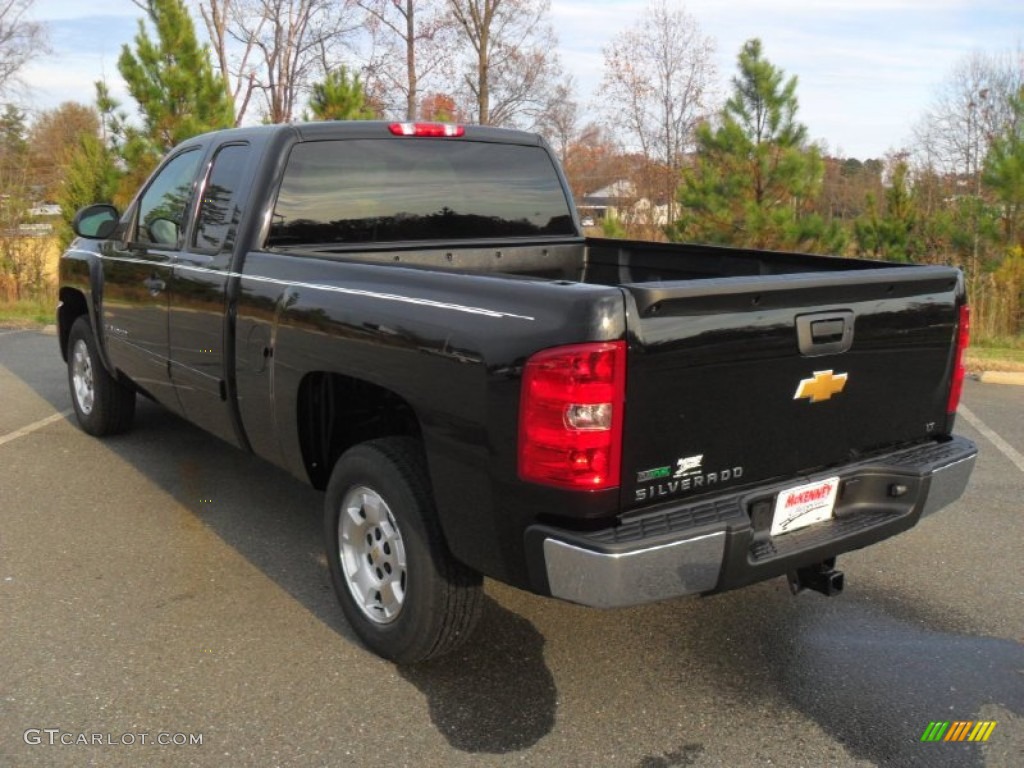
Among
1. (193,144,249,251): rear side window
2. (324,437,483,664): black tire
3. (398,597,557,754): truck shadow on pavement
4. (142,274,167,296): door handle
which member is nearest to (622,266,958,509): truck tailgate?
(324,437,483,664): black tire

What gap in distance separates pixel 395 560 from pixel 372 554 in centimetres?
16

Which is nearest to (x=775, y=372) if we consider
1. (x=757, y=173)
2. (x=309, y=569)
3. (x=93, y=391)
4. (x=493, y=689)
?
(x=493, y=689)

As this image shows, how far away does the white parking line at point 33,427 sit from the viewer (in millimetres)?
6539

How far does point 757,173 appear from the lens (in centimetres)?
1455

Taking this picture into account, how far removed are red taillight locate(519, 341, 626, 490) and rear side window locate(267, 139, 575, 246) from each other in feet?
6.52

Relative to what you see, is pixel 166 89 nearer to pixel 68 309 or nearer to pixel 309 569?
pixel 68 309

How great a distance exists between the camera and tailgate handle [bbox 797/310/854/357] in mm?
2904

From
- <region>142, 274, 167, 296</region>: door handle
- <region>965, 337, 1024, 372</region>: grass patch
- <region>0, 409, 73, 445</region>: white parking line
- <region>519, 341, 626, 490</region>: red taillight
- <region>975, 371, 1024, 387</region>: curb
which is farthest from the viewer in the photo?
<region>965, 337, 1024, 372</region>: grass patch

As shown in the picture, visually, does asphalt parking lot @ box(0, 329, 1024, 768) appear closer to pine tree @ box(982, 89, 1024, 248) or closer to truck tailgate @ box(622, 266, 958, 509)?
truck tailgate @ box(622, 266, 958, 509)

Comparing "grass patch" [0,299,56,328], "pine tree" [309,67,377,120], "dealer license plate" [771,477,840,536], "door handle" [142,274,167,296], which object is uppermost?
"pine tree" [309,67,377,120]

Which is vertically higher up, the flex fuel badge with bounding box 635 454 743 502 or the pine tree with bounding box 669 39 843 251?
the pine tree with bounding box 669 39 843 251

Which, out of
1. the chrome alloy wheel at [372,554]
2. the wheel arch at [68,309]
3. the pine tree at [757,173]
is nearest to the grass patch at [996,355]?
the pine tree at [757,173]

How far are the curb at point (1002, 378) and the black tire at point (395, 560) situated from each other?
25.0ft

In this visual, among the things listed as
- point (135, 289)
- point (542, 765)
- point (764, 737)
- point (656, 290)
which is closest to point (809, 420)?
point (656, 290)
